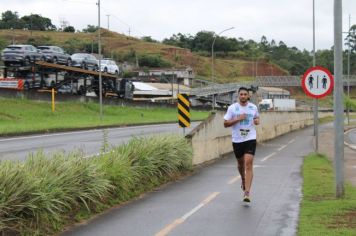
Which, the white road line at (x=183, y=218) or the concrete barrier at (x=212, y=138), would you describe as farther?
the concrete barrier at (x=212, y=138)

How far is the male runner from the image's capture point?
1020cm

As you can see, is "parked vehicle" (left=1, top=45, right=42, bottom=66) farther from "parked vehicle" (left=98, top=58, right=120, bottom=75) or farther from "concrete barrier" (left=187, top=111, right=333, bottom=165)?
"concrete barrier" (left=187, top=111, right=333, bottom=165)

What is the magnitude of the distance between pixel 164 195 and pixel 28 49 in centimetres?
3651

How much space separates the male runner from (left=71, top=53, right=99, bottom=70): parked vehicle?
142 ft

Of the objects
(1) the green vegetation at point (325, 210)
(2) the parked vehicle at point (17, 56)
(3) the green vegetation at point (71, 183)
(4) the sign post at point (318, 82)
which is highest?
(2) the parked vehicle at point (17, 56)

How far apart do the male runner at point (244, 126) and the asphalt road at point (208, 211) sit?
0.70 metres

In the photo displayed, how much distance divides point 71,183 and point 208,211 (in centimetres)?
225

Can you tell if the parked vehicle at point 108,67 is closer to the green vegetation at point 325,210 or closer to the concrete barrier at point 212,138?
the concrete barrier at point 212,138

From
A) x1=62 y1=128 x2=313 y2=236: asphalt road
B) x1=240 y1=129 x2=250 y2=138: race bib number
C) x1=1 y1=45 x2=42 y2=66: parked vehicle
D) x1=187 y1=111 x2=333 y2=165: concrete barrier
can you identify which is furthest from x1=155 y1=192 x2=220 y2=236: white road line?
x1=1 y1=45 x2=42 y2=66: parked vehicle

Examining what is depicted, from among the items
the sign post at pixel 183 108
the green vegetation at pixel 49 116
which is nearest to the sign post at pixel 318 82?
the sign post at pixel 183 108

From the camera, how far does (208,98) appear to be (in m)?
109

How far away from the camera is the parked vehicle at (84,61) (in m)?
53.1

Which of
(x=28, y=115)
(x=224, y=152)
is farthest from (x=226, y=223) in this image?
(x=28, y=115)

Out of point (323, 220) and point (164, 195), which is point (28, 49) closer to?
point (164, 195)
